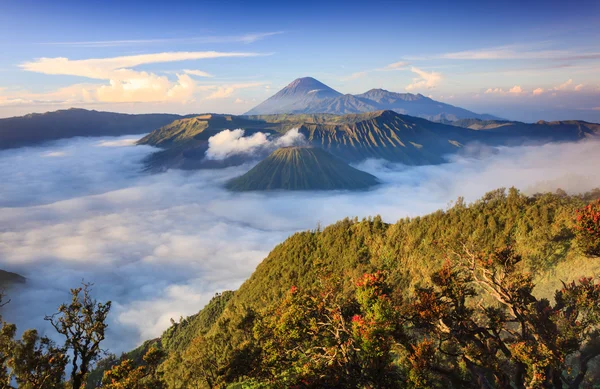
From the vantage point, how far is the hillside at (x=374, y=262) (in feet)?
72.6

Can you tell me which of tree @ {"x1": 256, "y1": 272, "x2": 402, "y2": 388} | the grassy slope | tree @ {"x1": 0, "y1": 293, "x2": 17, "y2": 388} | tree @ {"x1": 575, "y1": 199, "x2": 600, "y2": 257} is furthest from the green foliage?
tree @ {"x1": 0, "y1": 293, "x2": 17, "y2": 388}

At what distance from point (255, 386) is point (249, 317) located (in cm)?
555

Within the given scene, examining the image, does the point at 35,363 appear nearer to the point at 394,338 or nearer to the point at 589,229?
the point at 394,338

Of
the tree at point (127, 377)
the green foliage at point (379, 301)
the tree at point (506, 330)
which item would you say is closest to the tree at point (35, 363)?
the tree at point (127, 377)

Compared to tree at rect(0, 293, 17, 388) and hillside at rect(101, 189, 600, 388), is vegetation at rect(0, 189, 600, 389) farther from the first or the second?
hillside at rect(101, 189, 600, 388)

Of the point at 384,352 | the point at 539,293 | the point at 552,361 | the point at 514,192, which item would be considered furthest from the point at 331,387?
the point at 514,192

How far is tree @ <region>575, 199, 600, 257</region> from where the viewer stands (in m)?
17.5

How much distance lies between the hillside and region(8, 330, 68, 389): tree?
9.16 m

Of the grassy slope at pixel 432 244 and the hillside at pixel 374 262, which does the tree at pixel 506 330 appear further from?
the grassy slope at pixel 432 244

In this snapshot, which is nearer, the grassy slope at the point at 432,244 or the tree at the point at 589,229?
the tree at the point at 589,229

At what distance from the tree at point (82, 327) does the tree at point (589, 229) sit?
2790 cm

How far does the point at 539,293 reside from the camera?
28.8m

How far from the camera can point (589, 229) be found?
1781 cm

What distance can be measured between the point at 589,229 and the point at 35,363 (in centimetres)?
3056
